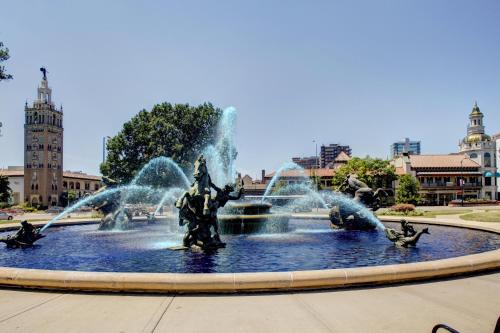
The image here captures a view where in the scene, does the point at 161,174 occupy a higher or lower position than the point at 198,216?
higher

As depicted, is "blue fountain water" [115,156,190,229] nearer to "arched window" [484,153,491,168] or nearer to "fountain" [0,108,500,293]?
"fountain" [0,108,500,293]

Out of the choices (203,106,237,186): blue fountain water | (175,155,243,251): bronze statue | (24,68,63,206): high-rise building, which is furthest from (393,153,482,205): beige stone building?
(24,68,63,206): high-rise building

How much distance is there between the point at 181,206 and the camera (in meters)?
13.3

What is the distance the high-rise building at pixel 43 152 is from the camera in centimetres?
11525

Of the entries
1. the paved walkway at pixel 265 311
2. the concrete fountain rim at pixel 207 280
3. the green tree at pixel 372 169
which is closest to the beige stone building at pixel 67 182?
the green tree at pixel 372 169

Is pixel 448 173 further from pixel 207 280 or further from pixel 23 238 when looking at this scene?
pixel 207 280

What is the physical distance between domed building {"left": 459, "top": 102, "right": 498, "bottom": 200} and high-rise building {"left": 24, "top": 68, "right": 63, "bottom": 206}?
402 ft

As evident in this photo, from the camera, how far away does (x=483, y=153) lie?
97688mm

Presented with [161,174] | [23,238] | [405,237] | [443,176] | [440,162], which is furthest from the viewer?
[440,162]

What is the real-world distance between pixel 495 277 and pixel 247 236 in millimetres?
11964

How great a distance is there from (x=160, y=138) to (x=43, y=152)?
85.0 m

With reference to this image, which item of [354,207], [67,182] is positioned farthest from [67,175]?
[354,207]

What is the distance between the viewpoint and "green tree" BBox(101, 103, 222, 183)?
52156mm

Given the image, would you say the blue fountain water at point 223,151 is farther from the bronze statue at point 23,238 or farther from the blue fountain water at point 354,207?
the bronze statue at point 23,238
